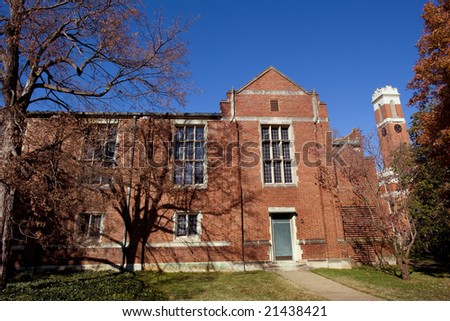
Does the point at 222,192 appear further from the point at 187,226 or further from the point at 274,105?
the point at 274,105

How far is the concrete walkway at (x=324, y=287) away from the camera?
8.21m

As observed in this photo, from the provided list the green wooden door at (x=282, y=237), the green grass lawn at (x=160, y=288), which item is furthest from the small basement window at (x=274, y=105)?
the green grass lawn at (x=160, y=288)

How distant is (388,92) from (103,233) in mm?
47107

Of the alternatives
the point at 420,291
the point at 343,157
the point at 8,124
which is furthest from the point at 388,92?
the point at 8,124

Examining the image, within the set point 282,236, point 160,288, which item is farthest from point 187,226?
point 282,236

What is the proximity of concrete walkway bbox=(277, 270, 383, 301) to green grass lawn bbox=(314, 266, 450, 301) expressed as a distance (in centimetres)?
42

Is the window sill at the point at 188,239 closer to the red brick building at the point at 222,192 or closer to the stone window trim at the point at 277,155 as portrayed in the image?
the red brick building at the point at 222,192

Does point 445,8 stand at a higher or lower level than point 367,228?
higher

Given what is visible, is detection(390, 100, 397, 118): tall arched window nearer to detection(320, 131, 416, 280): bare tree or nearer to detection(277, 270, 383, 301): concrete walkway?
detection(320, 131, 416, 280): bare tree

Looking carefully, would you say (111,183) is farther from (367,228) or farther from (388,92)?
(388,92)

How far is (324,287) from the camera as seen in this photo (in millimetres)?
9664

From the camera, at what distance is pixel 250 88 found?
52.7ft
